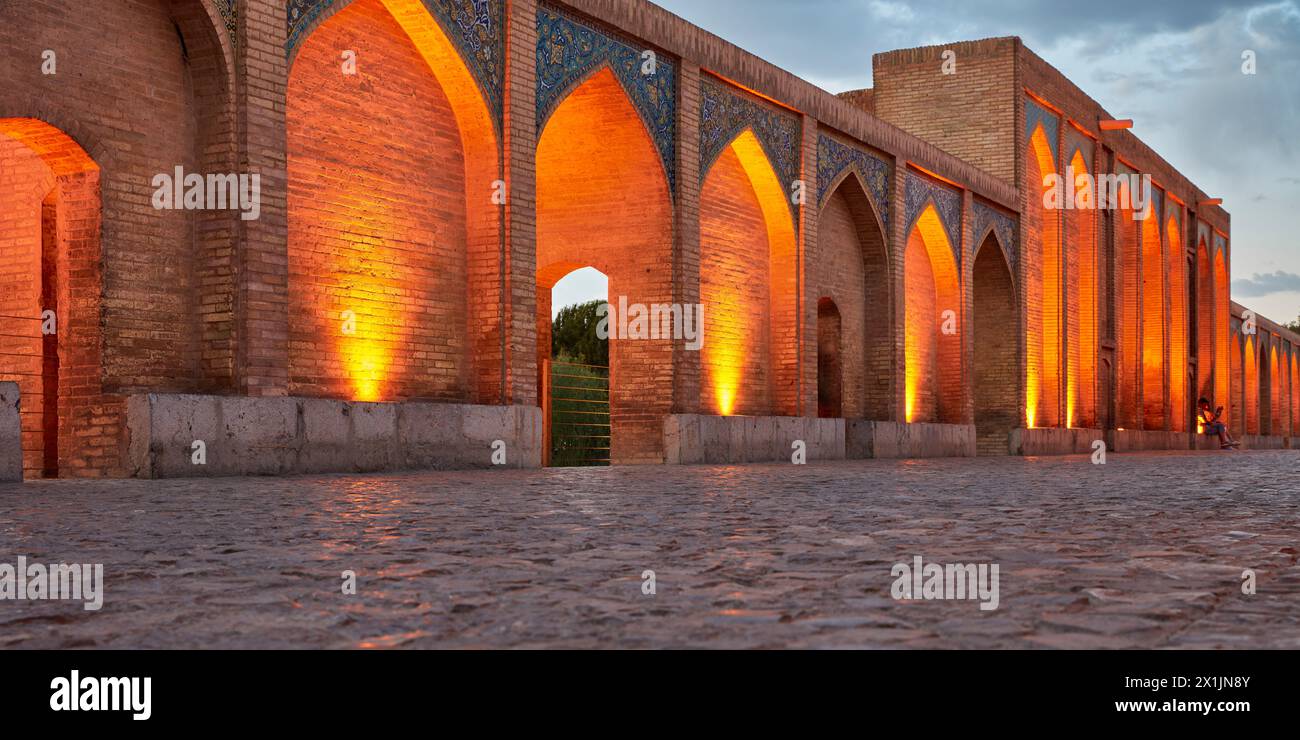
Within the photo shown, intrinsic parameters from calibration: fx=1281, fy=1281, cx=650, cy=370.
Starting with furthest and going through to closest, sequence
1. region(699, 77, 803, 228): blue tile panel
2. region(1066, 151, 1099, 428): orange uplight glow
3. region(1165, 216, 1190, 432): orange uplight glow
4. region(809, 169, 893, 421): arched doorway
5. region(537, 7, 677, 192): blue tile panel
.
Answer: region(1165, 216, 1190, 432): orange uplight glow < region(1066, 151, 1099, 428): orange uplight glow < region(809, 169, 893, 421): arched doorway < region(699, 77, 803, 228): blue tile panel < region(537, 7, 677, 192): blue tile panel

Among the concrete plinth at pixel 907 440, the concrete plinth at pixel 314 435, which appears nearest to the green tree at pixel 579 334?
the concrete plinth at pixel 907 440

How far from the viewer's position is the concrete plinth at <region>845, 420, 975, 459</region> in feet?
61.9

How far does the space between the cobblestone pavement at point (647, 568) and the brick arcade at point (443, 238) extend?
3483 mm

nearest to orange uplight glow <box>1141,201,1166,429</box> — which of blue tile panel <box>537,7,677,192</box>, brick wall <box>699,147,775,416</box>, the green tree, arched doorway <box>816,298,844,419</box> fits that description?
arched doorway <box>816,298,844,419</box>

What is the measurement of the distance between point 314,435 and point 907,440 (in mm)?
12307

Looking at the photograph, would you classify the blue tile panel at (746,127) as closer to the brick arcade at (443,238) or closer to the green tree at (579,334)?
the brick arcade at (443,238)

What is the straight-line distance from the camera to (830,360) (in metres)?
20.2

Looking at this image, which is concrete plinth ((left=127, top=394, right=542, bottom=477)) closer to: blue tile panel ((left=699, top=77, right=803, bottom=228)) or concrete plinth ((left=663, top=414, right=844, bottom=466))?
concrete plinth ((left=663, top=414, right=844, bottom=466))

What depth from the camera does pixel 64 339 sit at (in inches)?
377

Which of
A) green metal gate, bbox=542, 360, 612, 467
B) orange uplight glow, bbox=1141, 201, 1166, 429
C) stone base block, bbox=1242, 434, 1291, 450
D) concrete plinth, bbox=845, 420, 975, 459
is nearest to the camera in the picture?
green metal gate, bbox=542, 360, 612, 467

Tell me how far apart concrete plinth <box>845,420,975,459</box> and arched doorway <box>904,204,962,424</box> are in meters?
0.51

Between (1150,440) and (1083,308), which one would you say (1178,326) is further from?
(1083,308)
